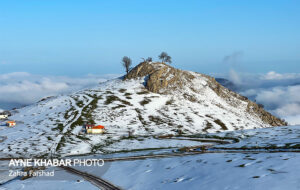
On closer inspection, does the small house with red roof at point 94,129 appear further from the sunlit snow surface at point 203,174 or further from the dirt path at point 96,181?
the sunlit snow surface at point 203,174

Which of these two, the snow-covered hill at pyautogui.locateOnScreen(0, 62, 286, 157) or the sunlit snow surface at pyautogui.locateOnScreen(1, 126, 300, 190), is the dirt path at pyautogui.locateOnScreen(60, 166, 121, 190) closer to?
the sunlit snow surface at pyautogui.locateOnScreen(1, 126, 300, 190)

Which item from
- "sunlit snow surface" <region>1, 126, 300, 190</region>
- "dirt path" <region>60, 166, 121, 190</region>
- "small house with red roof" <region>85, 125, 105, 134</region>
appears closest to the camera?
"sunlit snow surface" <region>1, 126, 300, 190</region>

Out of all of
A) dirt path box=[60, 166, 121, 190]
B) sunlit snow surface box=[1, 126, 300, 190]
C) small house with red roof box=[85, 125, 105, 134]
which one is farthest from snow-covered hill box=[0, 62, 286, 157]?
sunlit snow surface box=[1, 126, 300, 190]

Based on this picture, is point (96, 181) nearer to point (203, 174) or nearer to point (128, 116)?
point (203, 174)

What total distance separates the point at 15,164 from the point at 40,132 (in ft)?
134

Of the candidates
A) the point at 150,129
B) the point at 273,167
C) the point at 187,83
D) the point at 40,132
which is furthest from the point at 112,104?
the point at 273,167

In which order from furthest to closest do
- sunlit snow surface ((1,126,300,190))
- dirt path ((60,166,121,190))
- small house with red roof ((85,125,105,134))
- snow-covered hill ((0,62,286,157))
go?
small house with red roof ((85,125,105,134))
snow-covered hill ((0,62,286,157))
dirt path ((60,166,121,190))
sunlit snow surface ((1,126,300,190))

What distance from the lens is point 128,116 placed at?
143 meters

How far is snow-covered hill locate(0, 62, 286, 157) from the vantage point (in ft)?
336

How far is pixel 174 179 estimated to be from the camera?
4669 cm

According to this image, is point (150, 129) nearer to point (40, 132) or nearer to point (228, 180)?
point (40, 132)

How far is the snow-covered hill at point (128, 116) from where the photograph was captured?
336ft

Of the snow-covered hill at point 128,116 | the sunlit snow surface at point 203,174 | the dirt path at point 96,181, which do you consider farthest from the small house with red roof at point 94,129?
the sunlit snow surface at point 203,174

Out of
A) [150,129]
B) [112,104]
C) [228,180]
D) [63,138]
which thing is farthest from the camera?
[112,104]
